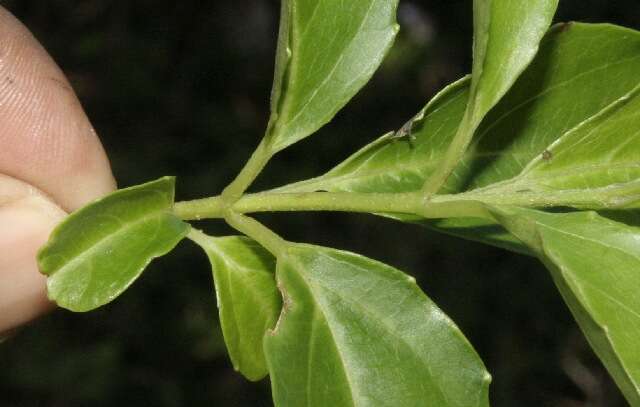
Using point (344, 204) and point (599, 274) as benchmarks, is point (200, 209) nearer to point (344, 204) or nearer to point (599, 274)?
point (344, 204)

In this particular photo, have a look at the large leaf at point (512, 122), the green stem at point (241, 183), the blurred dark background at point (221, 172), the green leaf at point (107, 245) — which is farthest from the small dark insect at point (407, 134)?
the blurred dark background at point (221, 172)

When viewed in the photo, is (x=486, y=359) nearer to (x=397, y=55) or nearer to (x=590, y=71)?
(x=397, y=55)

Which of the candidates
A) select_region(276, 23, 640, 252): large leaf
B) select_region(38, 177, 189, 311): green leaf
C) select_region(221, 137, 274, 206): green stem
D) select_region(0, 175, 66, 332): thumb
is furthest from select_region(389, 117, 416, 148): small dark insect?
select_region(0, 175, 66, 332): thumb

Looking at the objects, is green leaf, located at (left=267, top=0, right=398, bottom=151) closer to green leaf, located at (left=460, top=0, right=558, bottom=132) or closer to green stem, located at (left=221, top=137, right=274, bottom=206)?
green stem, located at (left=221, top=137, right=274, bottom=206)

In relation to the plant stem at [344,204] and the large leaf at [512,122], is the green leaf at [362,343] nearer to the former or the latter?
the plant stem at [344,204]

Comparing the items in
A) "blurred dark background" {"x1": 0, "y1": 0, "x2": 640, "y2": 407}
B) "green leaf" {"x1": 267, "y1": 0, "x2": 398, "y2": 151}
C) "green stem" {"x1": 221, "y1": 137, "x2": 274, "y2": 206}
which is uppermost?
"green leaf" {"x1": 267, "y1": 0, "x2": 398, "y2": 151}

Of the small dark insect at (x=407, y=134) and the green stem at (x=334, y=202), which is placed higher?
the small dark insect at (x=407, y=134)
